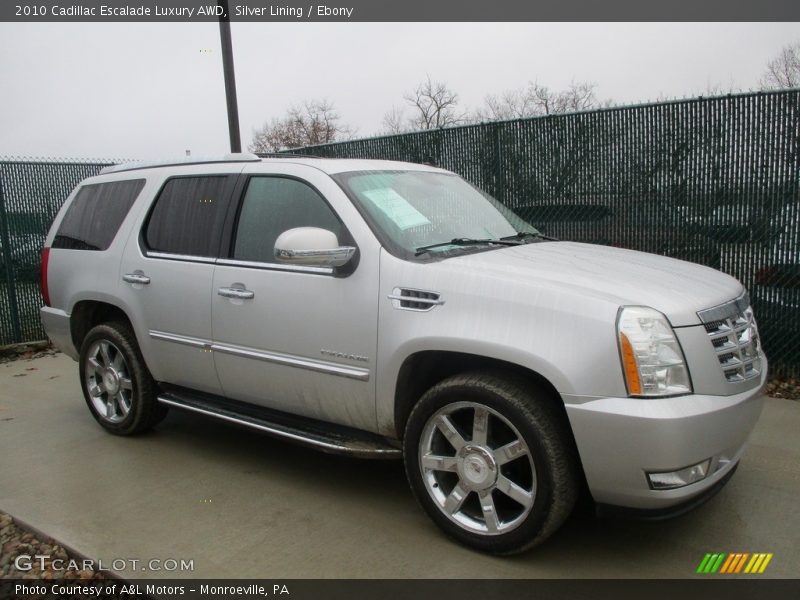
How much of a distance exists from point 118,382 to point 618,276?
3.58 meters

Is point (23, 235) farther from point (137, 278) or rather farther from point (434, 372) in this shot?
point (434, 372)

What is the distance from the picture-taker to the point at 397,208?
3768 mm

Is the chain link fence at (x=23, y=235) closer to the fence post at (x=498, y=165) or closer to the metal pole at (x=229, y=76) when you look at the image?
the metal pole at (x=229, y=76)

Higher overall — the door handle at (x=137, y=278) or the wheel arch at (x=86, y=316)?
the door handle at (x=137, y=278)

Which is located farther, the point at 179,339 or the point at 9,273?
the point at 9,273

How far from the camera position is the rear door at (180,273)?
13.8 ft

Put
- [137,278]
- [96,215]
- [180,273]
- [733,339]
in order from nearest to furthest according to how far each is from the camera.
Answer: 1. [733,339]
2. [180,273]
3. [137,278]
4. [96,215]

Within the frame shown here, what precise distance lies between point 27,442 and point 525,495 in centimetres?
389

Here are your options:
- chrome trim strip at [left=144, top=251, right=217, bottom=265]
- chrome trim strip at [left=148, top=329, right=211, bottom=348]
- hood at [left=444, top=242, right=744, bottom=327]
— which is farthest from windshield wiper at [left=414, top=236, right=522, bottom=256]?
chrome trim strip at [left=148, top=329, right=211, bottom=348]

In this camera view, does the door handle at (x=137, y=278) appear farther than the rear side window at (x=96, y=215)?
No

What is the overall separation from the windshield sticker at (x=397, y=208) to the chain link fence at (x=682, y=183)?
3.25m

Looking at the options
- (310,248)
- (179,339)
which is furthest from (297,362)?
(179,339)

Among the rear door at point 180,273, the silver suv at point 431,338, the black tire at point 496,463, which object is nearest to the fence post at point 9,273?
the silver suv at point 431,338

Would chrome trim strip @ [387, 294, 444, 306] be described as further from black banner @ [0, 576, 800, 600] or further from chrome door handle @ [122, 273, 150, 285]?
chrome door handle @ [122, 273, 150, 285]
